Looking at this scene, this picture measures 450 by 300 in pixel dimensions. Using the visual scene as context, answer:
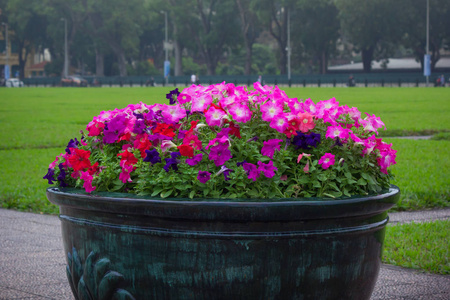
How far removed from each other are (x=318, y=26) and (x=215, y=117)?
7017cm

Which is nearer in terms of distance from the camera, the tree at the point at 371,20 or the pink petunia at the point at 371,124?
the pink petunia at the point at 371,124

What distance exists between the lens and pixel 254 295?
9.46 ft

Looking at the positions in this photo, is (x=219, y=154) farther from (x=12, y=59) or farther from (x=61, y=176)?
(x=12, y=59)

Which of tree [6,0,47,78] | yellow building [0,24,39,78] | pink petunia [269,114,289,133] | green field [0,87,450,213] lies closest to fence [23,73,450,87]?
tree [6,0,47,78]

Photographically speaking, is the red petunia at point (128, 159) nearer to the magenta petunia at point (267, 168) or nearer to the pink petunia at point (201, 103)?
the pink petunia at point (201, 103)

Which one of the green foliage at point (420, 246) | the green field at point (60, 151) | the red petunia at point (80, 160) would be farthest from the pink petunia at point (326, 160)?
the green field at point (60, 151)

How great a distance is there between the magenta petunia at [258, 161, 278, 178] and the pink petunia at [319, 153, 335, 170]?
0.22 metres

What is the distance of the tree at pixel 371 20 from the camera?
209 feet

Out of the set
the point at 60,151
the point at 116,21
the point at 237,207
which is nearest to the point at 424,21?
the point at 116,21

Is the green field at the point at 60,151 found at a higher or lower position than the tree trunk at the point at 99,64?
lower

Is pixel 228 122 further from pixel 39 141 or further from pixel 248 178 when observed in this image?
pixel 39 141

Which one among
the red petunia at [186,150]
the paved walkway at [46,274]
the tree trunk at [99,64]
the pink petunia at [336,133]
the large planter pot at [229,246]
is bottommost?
the paved walkway at [46,274]

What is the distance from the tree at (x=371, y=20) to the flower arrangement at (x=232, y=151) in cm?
6240

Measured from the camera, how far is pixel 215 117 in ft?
10.5
